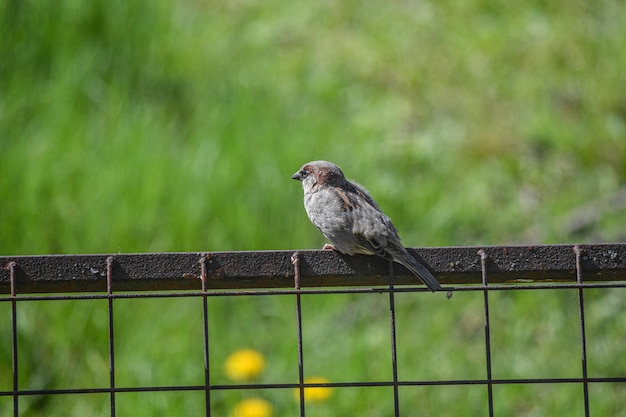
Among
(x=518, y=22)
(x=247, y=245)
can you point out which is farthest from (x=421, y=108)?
(x=247, y=245)

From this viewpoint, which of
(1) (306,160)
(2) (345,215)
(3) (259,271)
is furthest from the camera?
(1) (306,160)

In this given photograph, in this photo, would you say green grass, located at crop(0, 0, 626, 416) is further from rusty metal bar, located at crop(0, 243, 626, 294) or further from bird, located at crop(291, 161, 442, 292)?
rusty metal bar, located at crop(0, 243, 626, 294)

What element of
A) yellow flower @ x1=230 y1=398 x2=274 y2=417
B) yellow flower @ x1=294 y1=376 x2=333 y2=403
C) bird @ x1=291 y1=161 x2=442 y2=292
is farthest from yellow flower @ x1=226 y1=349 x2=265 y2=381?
bird @ x1=291 y1=161 x2=442 y2=292

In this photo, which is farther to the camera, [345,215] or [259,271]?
[345,215]

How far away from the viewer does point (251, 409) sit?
4258 mm

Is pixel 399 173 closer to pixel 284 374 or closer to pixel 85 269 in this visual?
pixel 284 374

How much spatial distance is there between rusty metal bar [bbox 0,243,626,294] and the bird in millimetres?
423

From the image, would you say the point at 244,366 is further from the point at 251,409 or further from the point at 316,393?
the point at 316,393

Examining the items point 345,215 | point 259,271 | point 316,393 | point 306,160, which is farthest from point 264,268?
point 306,160

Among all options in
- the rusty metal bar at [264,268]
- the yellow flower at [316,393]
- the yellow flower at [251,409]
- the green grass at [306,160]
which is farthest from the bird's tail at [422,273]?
the green grass at [306,160]

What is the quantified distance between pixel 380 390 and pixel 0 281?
257 centimetres

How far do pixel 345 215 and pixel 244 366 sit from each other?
1314 millimetres

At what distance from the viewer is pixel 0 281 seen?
94.7 inches

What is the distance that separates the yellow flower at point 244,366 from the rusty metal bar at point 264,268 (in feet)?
6.56
